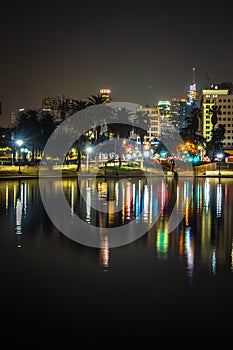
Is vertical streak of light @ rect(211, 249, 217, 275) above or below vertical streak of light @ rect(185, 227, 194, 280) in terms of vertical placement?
below

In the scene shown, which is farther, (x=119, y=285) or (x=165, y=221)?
(x=165, y=221)

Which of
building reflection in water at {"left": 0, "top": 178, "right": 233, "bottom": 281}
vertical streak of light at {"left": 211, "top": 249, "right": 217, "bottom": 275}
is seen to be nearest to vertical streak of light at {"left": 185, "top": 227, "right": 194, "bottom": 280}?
building reflection in water at {"left": 0, "top": 178, "right": 233, "bottom": 281}

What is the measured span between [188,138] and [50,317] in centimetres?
13775

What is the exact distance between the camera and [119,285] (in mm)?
10719

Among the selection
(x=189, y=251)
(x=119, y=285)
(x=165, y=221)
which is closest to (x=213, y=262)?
(x=189, y=251)

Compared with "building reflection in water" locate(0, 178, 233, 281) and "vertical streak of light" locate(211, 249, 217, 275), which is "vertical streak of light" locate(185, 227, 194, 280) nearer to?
"building reflection in water" locate(0, 178, 233, 281)

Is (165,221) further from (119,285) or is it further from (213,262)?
(119,285)

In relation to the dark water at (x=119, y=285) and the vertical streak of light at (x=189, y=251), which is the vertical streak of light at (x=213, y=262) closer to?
the dark water at (x=119, y=285)

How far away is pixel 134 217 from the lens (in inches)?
901

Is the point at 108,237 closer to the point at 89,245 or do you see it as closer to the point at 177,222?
the point at 89,245

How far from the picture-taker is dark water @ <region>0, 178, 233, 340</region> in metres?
8.30

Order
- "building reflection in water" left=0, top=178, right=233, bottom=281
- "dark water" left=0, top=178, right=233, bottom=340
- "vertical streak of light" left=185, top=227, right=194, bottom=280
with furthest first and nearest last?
"building reflection in water" left=0, top=178, right=233, bottom=281 < "vertical streak of light" left=185, top=227, right=194, bottom=280 < "dark water" left=0, top=178, right=233, bottom=340

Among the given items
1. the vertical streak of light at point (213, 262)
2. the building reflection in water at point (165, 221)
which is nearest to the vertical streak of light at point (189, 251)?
the building reflection in water at point (165, 221)

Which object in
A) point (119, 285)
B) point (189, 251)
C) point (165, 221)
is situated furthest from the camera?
point (165, 221)
